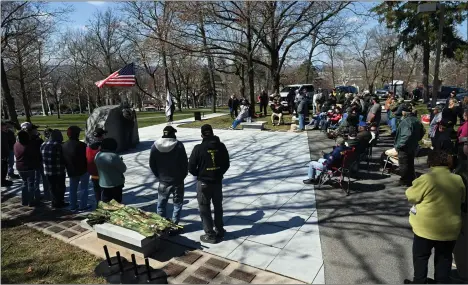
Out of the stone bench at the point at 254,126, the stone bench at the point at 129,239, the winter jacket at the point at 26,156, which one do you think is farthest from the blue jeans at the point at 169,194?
the stone bench at the point at 254,126

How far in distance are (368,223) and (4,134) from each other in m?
8.31

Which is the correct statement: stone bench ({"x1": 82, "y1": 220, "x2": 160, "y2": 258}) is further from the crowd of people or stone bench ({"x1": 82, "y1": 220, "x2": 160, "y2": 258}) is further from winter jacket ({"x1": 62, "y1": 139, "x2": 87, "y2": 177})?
winter jacket ({"x1": 62, "y1": 139, "x2": 87, "y2": 177})

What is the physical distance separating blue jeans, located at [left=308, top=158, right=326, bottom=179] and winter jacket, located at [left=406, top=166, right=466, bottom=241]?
3.76m

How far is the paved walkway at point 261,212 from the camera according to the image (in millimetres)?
4603

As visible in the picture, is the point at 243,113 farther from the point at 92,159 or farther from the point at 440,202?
the point at 440,202

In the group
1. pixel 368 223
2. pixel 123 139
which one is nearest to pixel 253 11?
pixel 123 139

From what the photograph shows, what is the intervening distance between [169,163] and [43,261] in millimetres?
2279

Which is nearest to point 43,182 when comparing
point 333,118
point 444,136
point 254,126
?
point 444,136

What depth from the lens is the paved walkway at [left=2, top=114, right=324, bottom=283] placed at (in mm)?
4603

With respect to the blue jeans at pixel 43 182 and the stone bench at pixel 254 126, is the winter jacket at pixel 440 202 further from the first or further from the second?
the stone bench at pixel 254 126

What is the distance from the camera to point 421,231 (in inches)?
139

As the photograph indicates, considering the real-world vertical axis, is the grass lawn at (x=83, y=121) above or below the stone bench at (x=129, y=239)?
above

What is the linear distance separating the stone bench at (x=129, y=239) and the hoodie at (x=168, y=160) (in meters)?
0.94

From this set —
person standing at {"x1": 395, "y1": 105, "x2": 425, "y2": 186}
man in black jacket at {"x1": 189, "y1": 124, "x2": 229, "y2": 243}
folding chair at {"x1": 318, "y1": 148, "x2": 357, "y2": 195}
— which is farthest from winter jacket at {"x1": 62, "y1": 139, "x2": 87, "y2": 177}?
person standing at {"x1": 395, "y1": 105, "x2": 425, "y2": 186}
